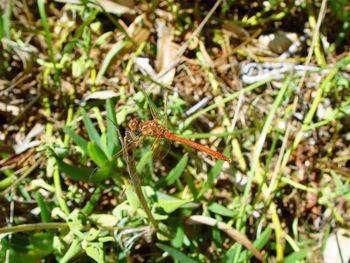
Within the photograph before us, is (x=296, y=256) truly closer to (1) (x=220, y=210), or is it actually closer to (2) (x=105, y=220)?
(1) (x=220, y=210)

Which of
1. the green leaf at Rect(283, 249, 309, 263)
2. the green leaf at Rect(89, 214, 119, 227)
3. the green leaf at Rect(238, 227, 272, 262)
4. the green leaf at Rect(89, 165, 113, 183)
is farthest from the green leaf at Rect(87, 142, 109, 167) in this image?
the green leaf at Rect(283, 249, 309, 263)

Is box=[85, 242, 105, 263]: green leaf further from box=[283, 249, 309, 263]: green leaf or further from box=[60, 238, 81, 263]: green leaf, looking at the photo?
box=[283, 249, 309, 263]: green leaf

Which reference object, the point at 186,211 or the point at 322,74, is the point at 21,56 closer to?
the point at 186,211

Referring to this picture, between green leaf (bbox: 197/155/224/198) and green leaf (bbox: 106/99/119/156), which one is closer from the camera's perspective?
green leaf (bbox: 106/99/119/156)

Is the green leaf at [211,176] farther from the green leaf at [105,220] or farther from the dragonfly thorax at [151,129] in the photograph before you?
the dragonfly thorax at [151,129]

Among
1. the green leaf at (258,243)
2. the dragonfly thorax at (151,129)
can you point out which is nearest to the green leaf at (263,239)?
the green leaf at (258,243)

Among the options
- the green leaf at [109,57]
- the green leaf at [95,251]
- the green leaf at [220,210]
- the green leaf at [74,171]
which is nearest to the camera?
the green leaf at [95,251]

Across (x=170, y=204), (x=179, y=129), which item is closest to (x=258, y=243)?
(x=170, y=204)
